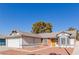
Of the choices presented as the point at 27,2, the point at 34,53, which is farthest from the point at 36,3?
the point at 34,53

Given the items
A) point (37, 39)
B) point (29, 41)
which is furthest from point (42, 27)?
point (29, 41)

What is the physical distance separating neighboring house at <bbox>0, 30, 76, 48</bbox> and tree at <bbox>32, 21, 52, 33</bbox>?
0.34ft

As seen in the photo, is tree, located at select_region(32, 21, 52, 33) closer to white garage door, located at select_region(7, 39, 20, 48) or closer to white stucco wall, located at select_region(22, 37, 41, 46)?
white stucco wall, located at select_region(22, 37, 41, 46)

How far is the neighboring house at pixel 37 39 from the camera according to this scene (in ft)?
22.6

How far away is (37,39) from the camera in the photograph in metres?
6.91

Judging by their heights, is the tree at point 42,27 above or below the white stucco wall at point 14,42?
above

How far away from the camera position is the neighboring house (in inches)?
271

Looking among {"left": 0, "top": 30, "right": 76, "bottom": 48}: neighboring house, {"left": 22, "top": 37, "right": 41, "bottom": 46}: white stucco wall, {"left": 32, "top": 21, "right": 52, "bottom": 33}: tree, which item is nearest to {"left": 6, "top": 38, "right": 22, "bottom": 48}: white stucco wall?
{"left": 0, "top": 30, "right": 76, "bottom": 48}: neighboring house

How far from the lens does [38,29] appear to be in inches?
273

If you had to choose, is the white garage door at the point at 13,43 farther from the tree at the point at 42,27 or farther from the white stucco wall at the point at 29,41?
the tree at the point at 42,27

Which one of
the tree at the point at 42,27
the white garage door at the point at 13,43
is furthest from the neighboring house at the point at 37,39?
the tree at the point at 42,27

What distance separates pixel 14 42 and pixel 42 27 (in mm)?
838

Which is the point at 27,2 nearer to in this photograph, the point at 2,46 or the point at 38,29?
the point at 38,29

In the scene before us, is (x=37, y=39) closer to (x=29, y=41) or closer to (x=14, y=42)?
(x=29, y=41)
